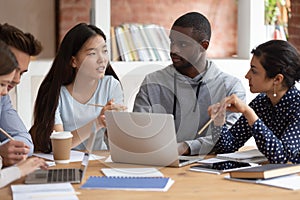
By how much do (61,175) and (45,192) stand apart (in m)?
0.20

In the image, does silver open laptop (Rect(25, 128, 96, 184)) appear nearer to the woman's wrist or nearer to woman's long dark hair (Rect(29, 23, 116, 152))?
woman's long dark hair (Rect(29, 23, 116, 152))

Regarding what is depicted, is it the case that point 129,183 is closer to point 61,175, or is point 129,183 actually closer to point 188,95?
point 61,175

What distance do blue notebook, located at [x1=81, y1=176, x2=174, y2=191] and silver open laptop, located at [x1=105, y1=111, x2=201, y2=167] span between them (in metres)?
0.20

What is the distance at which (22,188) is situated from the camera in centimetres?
202

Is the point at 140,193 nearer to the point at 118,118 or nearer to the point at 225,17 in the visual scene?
the point at 118,118

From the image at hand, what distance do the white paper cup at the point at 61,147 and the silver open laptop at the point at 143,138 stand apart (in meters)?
0.17

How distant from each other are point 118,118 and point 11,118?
50 cm

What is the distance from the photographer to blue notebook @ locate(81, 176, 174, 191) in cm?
203

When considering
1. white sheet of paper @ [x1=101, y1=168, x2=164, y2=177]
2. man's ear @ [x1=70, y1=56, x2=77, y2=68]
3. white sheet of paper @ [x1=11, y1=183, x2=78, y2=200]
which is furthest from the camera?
man's ear @ [x1=70, y1=56, x2=77, y2=68]

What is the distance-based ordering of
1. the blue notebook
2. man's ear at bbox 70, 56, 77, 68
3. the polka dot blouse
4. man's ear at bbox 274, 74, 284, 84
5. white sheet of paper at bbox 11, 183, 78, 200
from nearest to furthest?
white sheet of paper at bbox 11, 183, 78, 200
the blue notebook
the polka dot blouse
man's ear at bbox 274, 74, 284, 84
man's ear at bbox 70, 56, 77, 68

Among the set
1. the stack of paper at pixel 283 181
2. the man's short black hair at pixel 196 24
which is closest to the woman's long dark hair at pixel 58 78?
the man's short black hair at pixel 196 24

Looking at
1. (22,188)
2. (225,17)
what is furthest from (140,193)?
(225,17)

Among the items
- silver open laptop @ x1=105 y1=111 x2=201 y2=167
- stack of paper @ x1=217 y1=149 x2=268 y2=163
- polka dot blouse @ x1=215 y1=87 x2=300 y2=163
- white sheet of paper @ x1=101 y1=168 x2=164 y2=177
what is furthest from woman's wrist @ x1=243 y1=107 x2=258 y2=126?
white sheet of paper @ x1=101 y1=168 x2=164 y2=177

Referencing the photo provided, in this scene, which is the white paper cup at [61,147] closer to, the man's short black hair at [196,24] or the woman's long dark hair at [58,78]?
the woman's long dark hair at [58,78]
